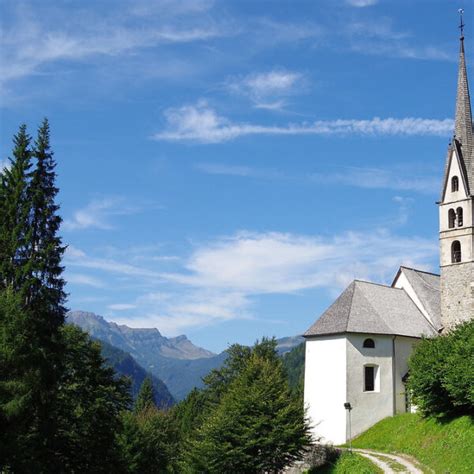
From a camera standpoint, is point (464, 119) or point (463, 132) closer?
point (463, 132)

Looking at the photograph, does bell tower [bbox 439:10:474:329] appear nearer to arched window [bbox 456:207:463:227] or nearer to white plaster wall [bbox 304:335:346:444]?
arched window [bbox 456:207:463:227]

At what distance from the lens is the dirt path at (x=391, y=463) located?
118 ft

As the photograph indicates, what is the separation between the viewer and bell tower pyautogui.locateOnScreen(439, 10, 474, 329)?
5144cm

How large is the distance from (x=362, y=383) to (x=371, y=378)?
1.27m

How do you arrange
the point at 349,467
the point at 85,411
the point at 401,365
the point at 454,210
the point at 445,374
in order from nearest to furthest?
the point at 445,374, the point at 349,467, the point at 85,411, the point at 401,365, the point at 454,210

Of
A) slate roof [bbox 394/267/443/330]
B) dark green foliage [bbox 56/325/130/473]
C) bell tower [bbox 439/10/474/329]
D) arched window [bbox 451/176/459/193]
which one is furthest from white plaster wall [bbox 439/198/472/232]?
dark green foliage [bbox 56/325/130/473]

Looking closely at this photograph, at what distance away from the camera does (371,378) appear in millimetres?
51062

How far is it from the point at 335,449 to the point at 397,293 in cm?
1715

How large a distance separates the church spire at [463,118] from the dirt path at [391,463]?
2338cm

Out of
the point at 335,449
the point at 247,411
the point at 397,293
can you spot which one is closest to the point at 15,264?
the point at 247,411

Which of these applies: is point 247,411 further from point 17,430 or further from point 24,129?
point 24,129

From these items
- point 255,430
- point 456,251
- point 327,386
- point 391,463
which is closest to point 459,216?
point 456,251

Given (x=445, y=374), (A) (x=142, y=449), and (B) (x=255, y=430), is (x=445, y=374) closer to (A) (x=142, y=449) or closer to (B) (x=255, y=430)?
(B) (x=255, y=430)

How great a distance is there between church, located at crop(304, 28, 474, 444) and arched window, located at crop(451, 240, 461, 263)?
74 mm
